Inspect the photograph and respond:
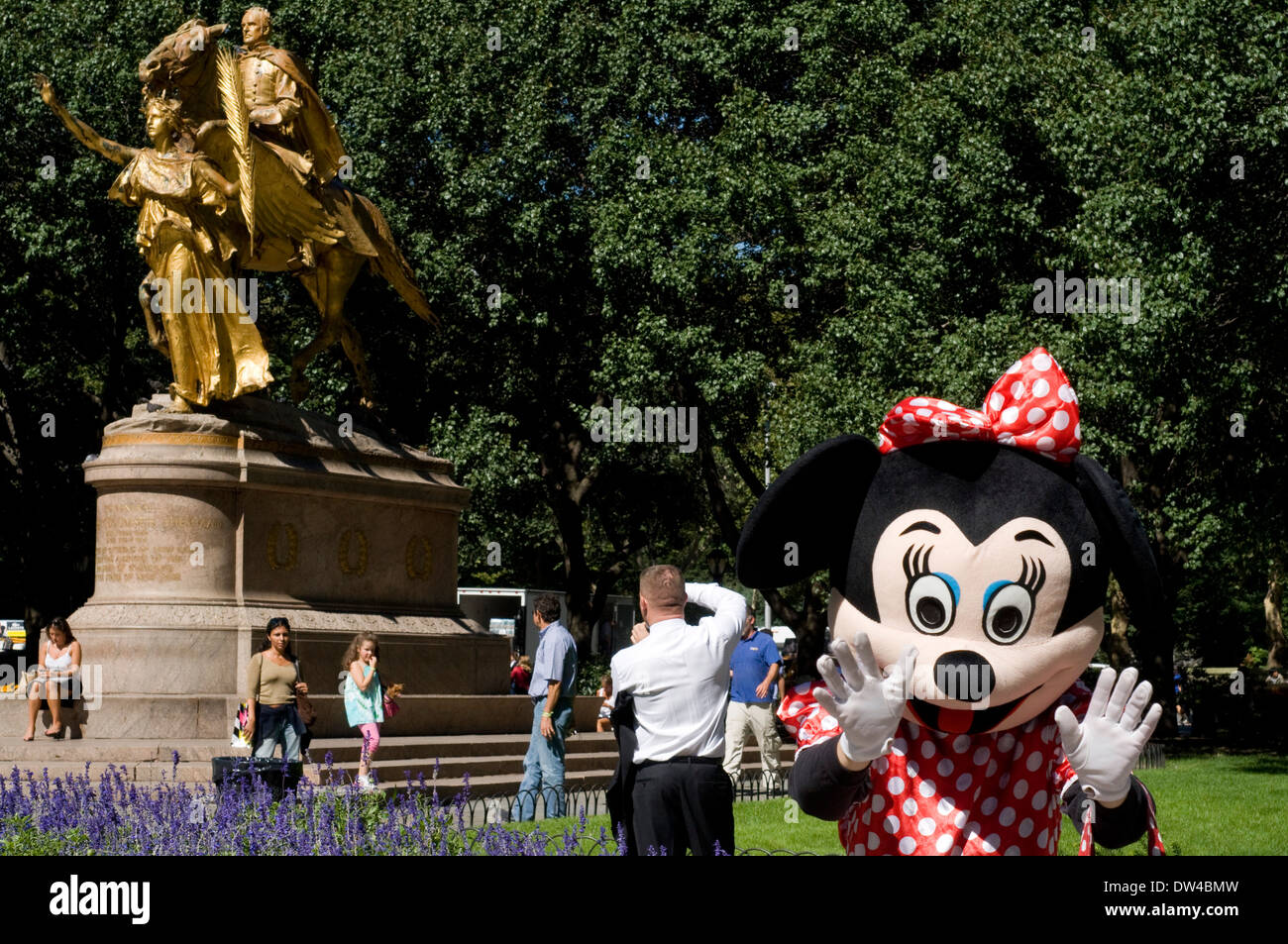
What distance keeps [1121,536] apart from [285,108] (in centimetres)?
1370

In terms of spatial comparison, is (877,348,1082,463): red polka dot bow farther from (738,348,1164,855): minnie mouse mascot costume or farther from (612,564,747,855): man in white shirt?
(612,564,747,855): man in white shirt

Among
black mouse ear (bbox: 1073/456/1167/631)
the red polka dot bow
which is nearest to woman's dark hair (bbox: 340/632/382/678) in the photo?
the red polka dot bow

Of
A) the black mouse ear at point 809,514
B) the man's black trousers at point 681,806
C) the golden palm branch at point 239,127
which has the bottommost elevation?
the man's black trousers at point 681,806

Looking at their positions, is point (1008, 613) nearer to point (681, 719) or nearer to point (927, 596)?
point (927, 596)

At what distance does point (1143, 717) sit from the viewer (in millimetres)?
5172

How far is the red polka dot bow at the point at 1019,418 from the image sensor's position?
5645 millimetres

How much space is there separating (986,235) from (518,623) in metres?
17.8

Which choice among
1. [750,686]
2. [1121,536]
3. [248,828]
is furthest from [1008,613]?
[750,686]

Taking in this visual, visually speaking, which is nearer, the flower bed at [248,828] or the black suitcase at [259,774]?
the flower bed at [248,828]

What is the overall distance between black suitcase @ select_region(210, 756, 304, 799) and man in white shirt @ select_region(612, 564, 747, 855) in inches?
117

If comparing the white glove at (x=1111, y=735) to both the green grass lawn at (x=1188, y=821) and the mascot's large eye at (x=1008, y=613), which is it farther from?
the green grass lawn at (x=1188, y=821)

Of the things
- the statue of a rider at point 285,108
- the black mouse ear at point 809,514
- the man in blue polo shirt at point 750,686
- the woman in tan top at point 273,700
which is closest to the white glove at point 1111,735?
the black mouse ear at point 809,514

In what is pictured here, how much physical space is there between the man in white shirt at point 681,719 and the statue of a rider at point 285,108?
36.9 feet

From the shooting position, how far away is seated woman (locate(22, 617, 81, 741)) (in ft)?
50.2
